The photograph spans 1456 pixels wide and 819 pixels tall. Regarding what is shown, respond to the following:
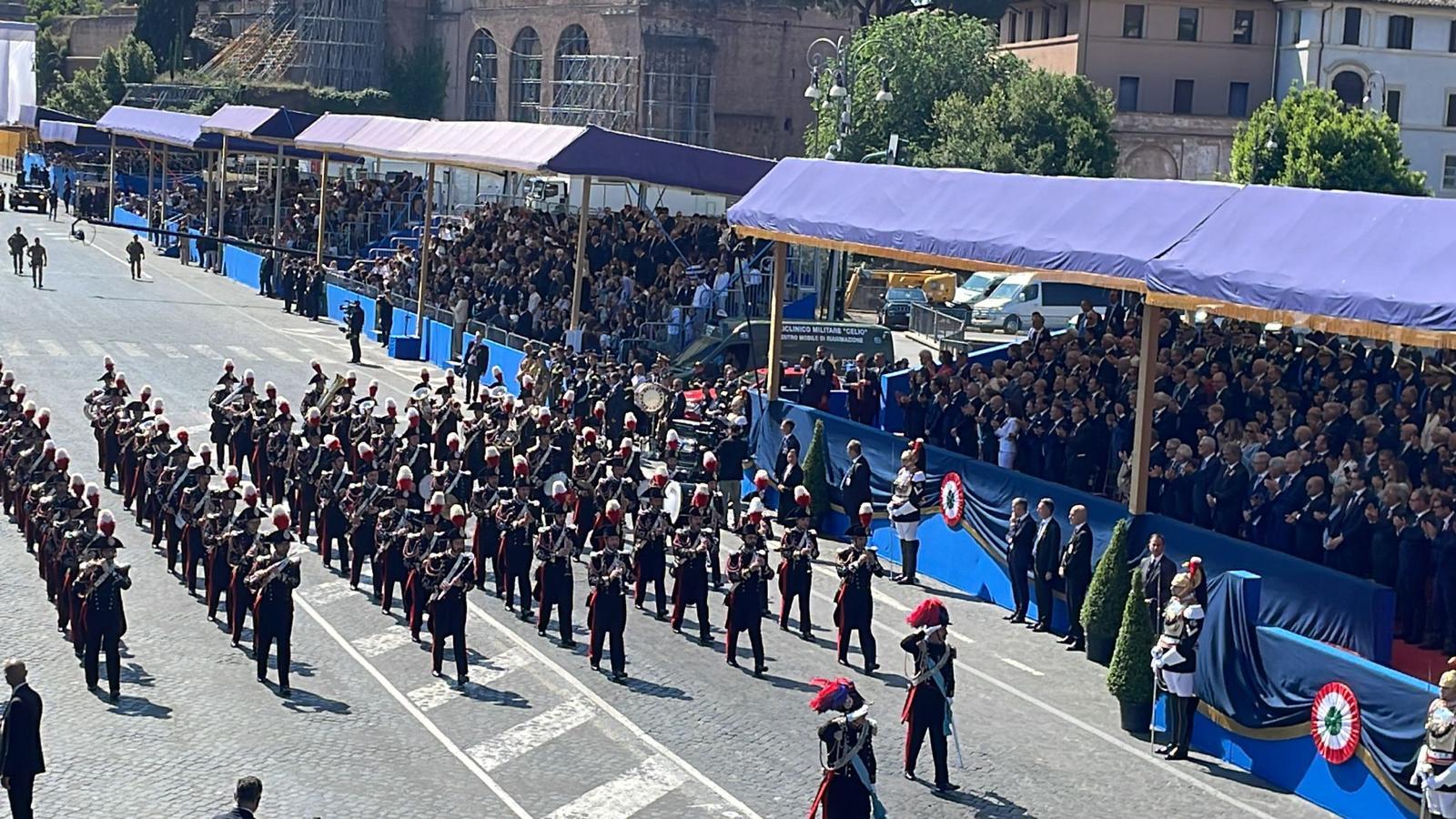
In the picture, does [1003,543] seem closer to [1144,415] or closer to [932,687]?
[1144,415]

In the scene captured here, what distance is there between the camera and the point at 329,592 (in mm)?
22297

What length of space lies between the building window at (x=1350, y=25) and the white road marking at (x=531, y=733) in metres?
61.6

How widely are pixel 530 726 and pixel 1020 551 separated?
6.57 metres

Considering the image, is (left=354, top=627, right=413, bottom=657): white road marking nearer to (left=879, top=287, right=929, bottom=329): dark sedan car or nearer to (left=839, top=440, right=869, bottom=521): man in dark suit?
(left=839, top=440, right=869, bottom=521): man in dark suit

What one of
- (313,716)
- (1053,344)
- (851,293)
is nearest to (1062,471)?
(1053,344)

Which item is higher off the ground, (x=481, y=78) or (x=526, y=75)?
(x=526, y=75)

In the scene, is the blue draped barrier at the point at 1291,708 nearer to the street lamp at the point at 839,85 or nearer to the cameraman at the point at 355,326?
the cameraman at the point at 355,326

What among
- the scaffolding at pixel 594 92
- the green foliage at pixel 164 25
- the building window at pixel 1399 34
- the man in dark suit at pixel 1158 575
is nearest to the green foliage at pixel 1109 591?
the man in dark suit at pixel 1158 575

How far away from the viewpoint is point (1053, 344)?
27.4 meters

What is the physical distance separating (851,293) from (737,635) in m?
37.9

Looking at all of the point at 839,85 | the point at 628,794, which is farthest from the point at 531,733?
the point at 839,85

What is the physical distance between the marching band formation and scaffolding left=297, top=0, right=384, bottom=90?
2760 inches

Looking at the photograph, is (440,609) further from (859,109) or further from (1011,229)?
(859,109)

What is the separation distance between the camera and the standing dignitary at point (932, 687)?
16.0 m
